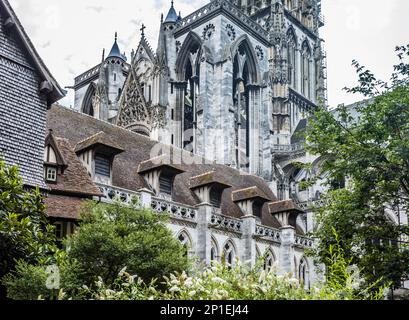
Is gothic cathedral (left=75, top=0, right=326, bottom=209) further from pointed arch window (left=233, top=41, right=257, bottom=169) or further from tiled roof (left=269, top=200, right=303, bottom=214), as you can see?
tiled roof (left=269, top=200, right=303, bottom=214)

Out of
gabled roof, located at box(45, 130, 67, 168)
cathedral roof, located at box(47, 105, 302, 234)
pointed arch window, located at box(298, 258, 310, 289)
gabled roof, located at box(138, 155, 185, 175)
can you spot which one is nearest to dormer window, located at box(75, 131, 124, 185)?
cathedral roof, located at box(47, 105, 302, 234)

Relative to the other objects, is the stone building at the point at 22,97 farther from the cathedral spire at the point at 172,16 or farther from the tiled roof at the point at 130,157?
the cathedral spire at the point at 172,16

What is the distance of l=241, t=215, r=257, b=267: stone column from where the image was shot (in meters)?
35.2

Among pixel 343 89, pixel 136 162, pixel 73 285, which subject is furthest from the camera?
pixel 136 162

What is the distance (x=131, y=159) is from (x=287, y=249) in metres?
11.1

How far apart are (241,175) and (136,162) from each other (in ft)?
40.7

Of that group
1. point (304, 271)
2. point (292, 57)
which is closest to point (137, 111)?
Result: point (304, 271)

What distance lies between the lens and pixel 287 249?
125 feet

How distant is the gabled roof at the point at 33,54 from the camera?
21.8m

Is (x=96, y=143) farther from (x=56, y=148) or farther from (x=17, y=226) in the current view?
(x=17, y=226)

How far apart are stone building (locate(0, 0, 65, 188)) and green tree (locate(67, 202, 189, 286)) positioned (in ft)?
7.47

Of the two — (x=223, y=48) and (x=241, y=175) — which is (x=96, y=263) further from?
(x=223, y=48)

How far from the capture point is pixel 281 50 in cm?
6950
